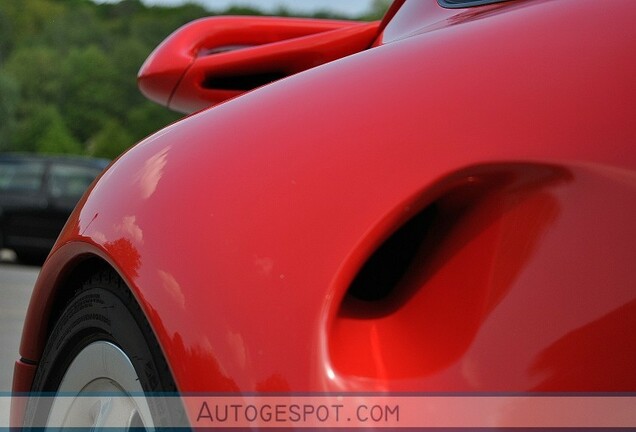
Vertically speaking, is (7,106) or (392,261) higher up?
(392,261)

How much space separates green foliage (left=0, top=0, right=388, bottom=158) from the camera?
8644 cm

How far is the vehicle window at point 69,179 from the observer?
12.5 metres

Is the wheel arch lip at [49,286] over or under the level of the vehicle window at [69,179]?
over

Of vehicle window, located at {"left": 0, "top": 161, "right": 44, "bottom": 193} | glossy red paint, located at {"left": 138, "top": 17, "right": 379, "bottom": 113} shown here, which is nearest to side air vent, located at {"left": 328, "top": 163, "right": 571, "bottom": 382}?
glossy red paint, located at {"left": 138, "top": 17, "right": 379, "bottom": 113}

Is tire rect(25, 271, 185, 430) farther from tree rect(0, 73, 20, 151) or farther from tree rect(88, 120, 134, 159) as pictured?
tree rect(88, 120, 134, 159)

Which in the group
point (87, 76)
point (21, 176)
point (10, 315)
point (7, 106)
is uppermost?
point (10, 315)

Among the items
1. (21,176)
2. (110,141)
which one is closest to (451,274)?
(21,176)

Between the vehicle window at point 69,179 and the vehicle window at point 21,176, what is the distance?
0.19 m

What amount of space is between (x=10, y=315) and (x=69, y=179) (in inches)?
253

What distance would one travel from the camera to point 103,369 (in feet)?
4.91

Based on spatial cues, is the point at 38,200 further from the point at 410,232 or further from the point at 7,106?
the point at 7,106

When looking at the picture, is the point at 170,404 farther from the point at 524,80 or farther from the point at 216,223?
the point at 524,80

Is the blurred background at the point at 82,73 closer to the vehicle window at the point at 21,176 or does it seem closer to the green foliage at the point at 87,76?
the green foliage at the point at 87,76

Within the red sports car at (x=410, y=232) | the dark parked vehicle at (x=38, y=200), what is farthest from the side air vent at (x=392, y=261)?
the dark parked vehicle at (x=38, y=200)
